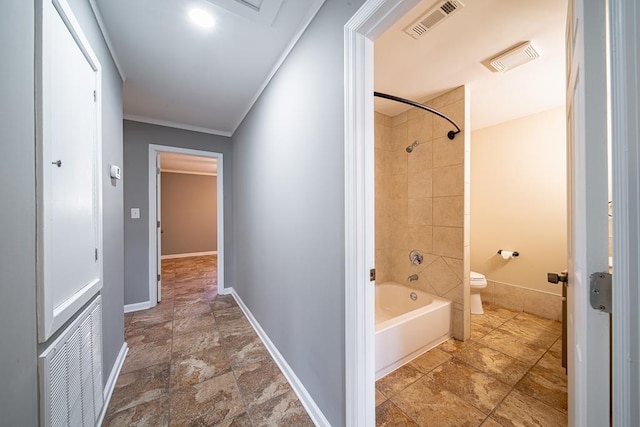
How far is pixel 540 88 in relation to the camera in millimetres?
2145

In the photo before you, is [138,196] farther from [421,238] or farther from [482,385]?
[482,385]

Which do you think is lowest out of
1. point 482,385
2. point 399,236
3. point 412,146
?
point 482,385

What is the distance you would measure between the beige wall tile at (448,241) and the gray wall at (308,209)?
1.61m

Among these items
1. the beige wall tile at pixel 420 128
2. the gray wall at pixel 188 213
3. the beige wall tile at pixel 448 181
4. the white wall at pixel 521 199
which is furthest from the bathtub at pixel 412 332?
the gray wall at pixel 188 213

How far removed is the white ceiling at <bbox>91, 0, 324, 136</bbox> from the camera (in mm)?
1352

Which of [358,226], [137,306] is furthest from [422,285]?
[137,306]

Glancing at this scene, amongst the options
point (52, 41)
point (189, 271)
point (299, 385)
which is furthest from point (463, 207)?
point (189, 271)

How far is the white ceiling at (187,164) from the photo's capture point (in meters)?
4.94

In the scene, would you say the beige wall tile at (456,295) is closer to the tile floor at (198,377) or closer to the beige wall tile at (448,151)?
the beige wall tile at (448,151)

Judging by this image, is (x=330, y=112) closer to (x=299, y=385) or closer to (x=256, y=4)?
(x=256, y=4)

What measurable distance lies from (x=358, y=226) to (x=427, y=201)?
1.77m

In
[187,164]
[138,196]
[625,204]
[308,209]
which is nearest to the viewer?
[625,204]

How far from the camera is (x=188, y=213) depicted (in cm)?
644

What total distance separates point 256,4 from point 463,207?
7.41ft
